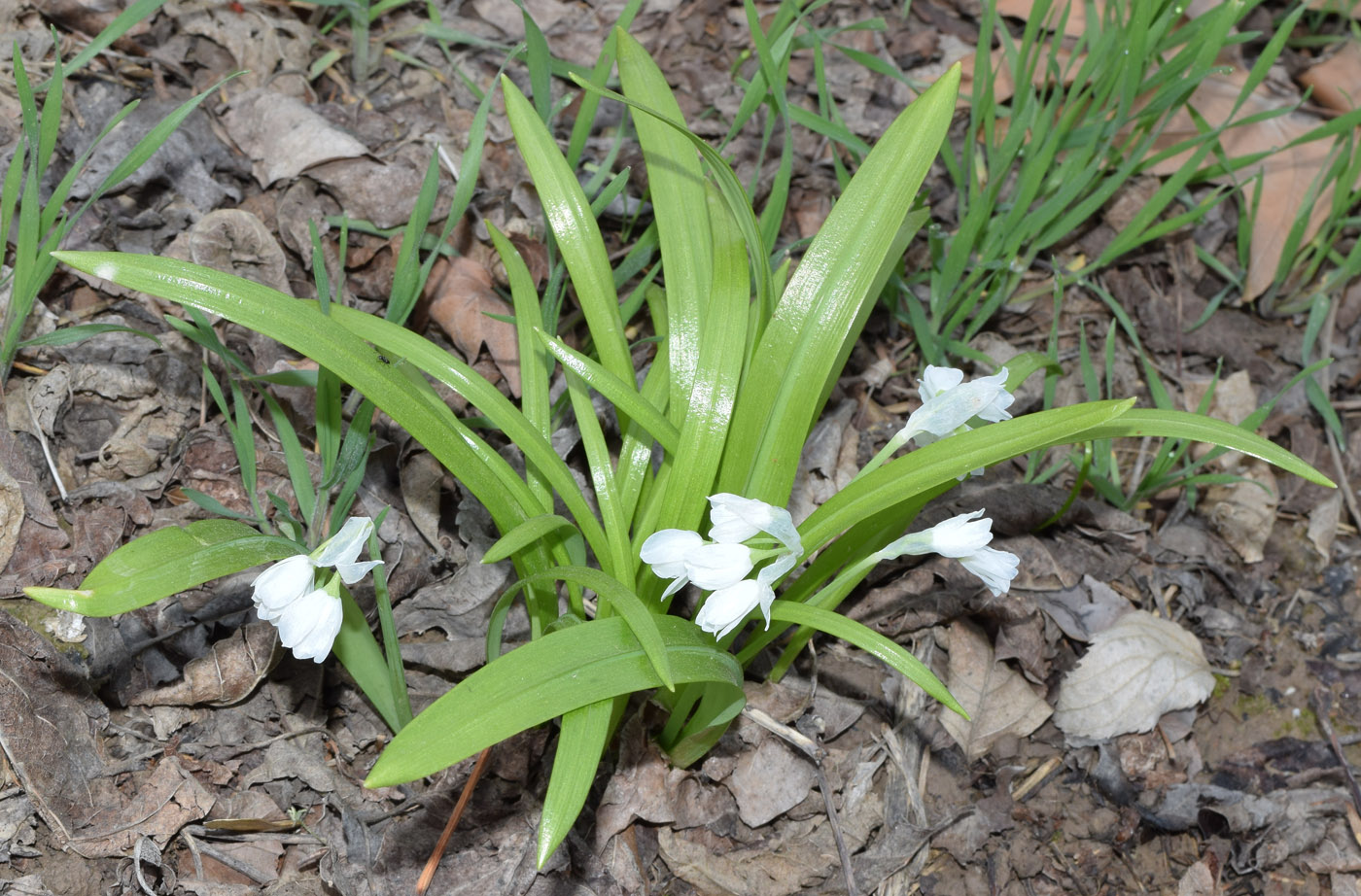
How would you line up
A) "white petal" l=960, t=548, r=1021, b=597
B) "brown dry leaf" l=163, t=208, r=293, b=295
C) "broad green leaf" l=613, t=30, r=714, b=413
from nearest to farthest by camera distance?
"white petal" l=960, t=548, r=1021, b=597
"broad green leaf" l=613, t=30, r=714, b=413
"brown dry leaf" l=163, t=208, r=293, b=295

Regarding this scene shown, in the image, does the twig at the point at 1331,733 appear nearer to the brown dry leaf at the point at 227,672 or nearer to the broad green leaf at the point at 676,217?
the broad green leaf at the point at 676,217

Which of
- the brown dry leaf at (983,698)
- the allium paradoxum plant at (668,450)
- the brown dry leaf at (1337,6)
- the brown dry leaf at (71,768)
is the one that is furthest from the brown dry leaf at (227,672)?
the brown dry leaf at (1337,6)

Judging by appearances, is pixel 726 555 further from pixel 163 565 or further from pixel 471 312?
pixel 471 312

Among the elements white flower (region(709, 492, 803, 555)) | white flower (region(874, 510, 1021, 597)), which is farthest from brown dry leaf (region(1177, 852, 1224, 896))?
white flower (region(709, 492, 803, 555))

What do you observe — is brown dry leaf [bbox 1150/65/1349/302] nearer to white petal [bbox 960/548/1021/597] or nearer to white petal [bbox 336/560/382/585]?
white petal [bbox 960/548/1021/597]

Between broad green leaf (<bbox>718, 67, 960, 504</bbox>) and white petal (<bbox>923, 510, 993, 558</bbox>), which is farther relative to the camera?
broad green leaf (<bbox>718, 67, 960, 504</bbox>)

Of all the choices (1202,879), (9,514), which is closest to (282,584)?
(9,514)

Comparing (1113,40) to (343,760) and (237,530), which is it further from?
(343,760)

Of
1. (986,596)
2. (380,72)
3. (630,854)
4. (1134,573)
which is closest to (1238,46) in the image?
(1134,573)
